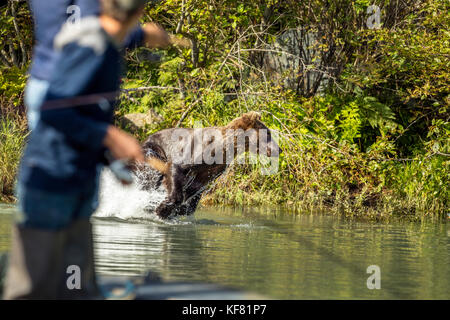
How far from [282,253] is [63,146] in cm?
386

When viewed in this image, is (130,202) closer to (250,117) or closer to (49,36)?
(250,117)

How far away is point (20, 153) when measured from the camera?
35.7 ft

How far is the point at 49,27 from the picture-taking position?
3586 mm

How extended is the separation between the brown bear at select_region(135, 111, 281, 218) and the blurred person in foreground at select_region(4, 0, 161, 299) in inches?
232

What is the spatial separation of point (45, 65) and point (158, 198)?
5.36m

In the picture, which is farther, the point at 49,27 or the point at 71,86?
the point at 49,27

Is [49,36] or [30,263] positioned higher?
[49,36]

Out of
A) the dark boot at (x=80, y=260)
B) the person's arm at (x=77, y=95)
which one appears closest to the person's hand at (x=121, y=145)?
the person's arm at (x=77, y=95)

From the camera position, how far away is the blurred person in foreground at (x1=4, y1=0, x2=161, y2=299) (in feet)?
8.21

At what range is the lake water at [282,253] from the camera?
15.0 feet

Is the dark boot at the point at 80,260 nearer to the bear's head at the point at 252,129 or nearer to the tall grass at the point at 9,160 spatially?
the bear's head at the point at 252,129

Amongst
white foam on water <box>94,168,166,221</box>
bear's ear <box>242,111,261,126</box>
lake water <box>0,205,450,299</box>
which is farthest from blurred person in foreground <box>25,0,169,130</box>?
bear's ear <box>242,111,261,126</box>

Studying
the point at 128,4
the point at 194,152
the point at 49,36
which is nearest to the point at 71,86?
the point at 128,4
